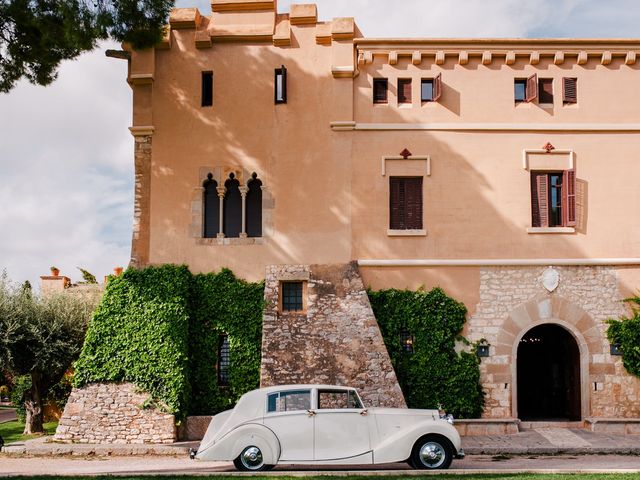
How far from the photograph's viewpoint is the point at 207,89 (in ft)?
65.5

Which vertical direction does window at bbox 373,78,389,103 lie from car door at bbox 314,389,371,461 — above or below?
above

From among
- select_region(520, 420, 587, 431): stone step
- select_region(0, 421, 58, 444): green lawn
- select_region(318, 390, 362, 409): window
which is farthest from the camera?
select_region(0, 421, 58, 444): green lawn

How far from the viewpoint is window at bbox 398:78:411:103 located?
19.7m

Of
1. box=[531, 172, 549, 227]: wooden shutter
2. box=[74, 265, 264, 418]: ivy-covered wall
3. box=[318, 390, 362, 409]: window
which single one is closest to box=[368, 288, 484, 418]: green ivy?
box=[531, 172, 549, 227]: wooden shutter

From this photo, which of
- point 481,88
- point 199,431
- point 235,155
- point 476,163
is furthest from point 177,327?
point 481,88

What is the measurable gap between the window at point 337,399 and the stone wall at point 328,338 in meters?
4.02

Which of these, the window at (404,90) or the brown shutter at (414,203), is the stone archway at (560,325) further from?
the window at (404,90)

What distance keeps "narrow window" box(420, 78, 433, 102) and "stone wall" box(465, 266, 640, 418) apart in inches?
187

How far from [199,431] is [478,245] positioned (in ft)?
27.6

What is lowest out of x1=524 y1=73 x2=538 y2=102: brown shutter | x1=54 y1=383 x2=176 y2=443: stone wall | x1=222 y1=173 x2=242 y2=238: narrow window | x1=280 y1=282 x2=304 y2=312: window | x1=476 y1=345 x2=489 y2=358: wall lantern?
x1=54 y1=383 x2=176 y2=443: stone wall

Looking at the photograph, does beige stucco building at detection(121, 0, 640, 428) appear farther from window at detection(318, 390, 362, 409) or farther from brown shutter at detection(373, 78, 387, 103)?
window at detection(318, 390, 362, 409)

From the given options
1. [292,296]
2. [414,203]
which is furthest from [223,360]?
[414,203]

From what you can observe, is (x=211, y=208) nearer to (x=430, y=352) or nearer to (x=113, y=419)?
(x=113, y=419)

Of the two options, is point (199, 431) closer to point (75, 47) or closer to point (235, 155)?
point (235, 155)
